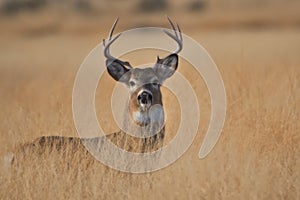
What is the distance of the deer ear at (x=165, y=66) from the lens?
7.98 meters

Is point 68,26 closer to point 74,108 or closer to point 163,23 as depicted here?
point 163,23

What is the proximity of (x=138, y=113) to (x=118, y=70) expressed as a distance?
0.54 metres

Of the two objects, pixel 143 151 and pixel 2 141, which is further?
pixel 2 141

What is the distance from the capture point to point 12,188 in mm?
6547

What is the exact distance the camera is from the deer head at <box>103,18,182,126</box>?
7598 mm

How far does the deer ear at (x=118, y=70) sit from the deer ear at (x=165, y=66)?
0.96 ft

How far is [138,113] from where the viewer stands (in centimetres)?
766

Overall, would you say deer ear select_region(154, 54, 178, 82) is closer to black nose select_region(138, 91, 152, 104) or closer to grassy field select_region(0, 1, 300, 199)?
black nose select_region(138, 91, 152, 104)

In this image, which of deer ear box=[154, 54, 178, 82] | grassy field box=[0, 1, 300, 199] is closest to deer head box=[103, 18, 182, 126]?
deer ear box=[154, 54, 178, 82]

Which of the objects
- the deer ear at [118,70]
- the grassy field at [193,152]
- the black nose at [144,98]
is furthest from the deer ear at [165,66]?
the grassy field at [193,152]

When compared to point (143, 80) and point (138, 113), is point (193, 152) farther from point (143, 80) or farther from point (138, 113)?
point (143, 80)

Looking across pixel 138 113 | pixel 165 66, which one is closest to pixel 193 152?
pixel 138 113

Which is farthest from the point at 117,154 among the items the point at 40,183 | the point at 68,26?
the point at 68,26

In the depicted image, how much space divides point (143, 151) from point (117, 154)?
28 cm
